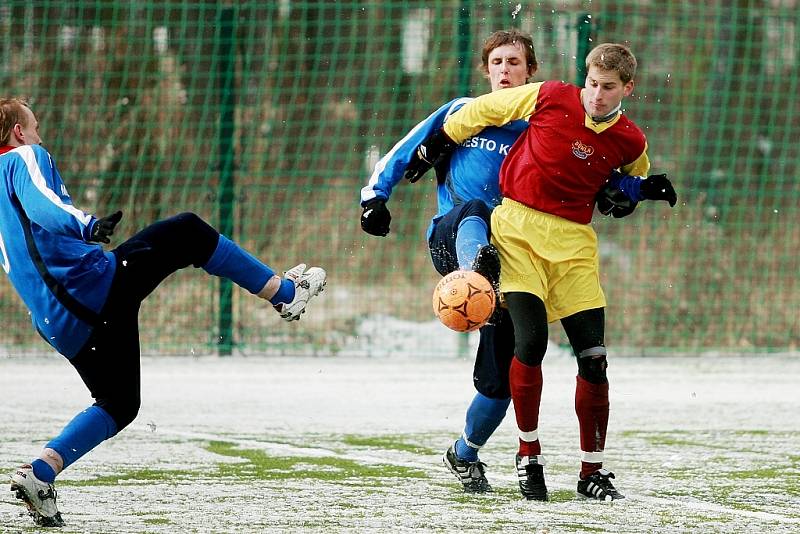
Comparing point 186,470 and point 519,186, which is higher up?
point 519,186

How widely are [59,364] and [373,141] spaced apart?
3.74 m

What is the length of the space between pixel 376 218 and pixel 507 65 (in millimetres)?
870

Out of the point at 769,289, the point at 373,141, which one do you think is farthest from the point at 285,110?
the point at 769,289

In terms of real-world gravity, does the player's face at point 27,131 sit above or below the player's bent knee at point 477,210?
above

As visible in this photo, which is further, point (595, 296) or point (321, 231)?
point (321, 231)

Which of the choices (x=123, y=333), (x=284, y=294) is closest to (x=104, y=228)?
(x=123, y=333)

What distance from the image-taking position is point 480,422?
5.91 meters

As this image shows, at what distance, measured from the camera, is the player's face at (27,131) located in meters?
5.27

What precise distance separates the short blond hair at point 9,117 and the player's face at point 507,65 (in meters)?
1.94

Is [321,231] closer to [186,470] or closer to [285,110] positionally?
[285,110]

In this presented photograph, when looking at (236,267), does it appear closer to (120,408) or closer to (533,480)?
(120,408)

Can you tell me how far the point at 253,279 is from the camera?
5688 mm

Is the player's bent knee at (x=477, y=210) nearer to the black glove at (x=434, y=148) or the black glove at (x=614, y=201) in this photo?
the black glove at (x=434, y=148)

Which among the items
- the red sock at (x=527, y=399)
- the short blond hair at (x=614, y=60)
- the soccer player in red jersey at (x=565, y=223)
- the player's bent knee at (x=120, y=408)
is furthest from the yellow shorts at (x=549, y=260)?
the player's bent knee at (x=120, y=408)
